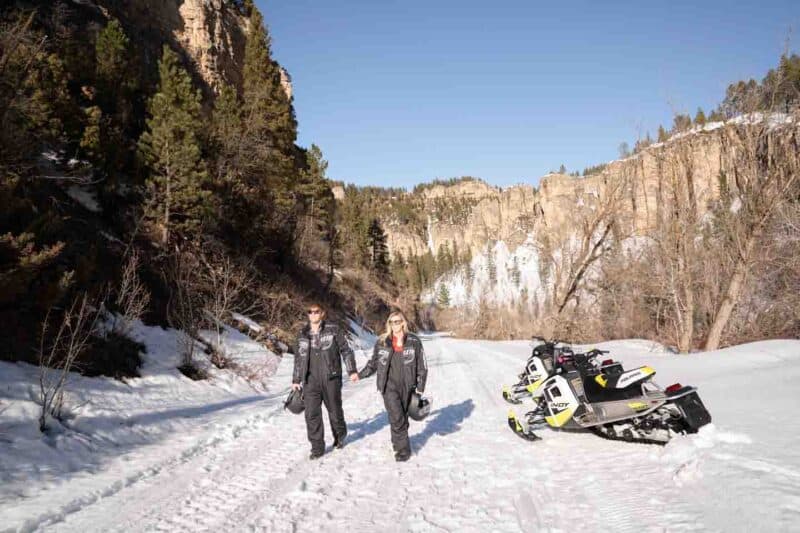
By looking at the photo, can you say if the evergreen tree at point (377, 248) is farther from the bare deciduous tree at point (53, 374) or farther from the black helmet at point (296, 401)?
the black helmet at point (296, 401)

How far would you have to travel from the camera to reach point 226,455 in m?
5.87

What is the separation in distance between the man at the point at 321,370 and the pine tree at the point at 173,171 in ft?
41.2

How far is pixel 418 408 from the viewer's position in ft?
19.2

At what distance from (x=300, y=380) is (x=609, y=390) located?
4151 millimetres

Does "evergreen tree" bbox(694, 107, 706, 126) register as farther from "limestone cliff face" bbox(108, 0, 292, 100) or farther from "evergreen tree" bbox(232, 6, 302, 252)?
"limestone cliff face" bbox(108, 0, 292, 100)

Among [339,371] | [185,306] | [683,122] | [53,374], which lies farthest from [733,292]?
[53,374]

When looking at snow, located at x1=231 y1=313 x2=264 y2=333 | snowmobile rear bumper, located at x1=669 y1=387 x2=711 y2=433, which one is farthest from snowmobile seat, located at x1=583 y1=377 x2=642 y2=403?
snow, located at x1=231 y1=313 x2=264 y2=333

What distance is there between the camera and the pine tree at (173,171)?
1606 centimetres

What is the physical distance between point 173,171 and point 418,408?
14.5 m

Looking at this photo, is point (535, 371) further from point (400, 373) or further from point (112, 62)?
point (112, 62)

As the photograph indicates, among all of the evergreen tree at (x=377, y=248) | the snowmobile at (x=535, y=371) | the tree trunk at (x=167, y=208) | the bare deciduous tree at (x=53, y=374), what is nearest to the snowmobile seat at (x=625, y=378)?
the snowmobile at (x=535, y=371)

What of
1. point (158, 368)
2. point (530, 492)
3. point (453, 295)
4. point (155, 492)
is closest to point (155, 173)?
point (158, 368)

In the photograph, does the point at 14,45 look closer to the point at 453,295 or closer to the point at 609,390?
Result: the point at 609,390

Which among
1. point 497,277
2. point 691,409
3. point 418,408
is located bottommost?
point 418,408
